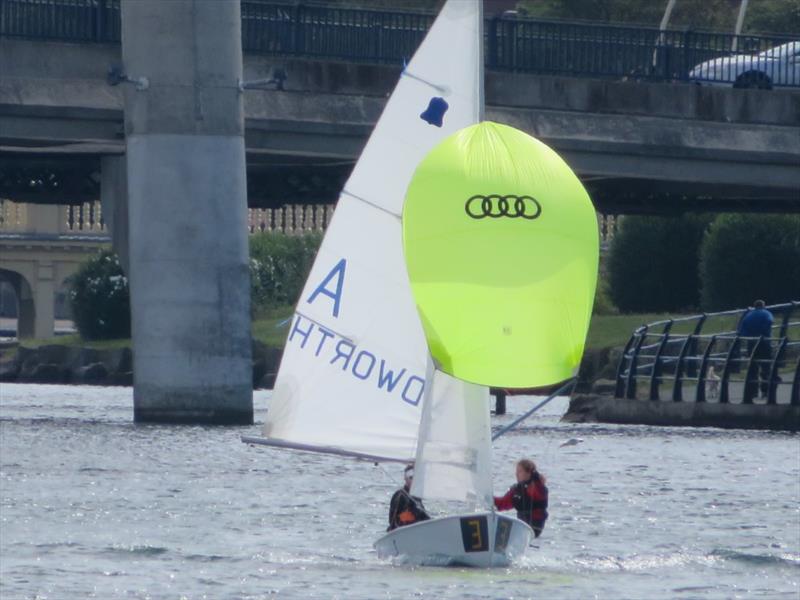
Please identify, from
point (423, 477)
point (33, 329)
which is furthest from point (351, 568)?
point (33, 329)

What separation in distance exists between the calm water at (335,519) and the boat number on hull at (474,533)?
27 cm

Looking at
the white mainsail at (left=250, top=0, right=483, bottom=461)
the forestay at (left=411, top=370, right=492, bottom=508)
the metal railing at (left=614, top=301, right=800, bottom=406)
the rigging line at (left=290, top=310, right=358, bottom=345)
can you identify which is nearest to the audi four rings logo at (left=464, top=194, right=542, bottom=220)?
Answer: the white mainsail at (left=250, top=0, right=483, bottom=461)

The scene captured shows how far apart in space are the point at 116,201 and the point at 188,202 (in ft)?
18.4

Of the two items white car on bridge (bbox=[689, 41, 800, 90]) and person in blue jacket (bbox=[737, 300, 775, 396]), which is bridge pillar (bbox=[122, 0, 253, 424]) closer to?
person in blue jacket (bbox=[737, 300, 775, 396])

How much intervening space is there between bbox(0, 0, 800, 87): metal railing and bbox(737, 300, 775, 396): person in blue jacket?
592 cm

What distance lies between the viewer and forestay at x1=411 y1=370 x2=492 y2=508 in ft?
69.1

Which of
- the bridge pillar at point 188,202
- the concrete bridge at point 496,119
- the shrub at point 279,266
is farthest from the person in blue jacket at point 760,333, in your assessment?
the shrub at point 279,266

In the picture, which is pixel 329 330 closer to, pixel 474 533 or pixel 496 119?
pixel 474 533

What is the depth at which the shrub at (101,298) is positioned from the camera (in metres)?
90.9

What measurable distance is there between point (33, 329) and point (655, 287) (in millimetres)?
44921

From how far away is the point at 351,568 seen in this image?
877 inches

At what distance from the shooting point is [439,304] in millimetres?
20672

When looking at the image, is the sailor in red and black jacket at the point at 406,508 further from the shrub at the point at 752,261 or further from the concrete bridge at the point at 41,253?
the concrete bridge at the point at 41,253

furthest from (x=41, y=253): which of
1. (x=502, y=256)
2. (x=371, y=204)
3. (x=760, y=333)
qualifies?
(x=502, y=256)
